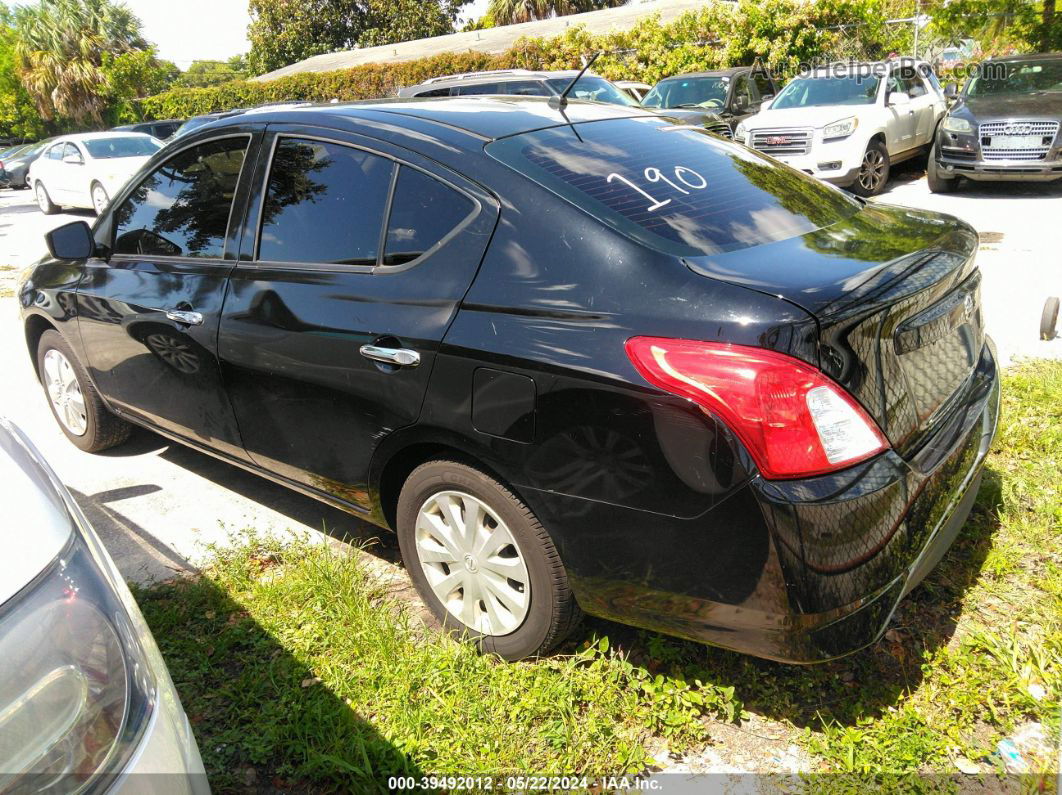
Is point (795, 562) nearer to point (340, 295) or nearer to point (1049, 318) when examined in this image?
point (340, 295)

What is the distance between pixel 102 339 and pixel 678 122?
2907 mm

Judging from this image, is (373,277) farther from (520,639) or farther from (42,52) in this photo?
(42,52)

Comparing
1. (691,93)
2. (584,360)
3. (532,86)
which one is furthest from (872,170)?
(584,360)

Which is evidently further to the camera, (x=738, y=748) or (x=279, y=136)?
(x=279, y=136)

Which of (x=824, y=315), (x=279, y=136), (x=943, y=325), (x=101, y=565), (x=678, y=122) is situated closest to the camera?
(x=101, y=565)

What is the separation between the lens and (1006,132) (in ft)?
35.7

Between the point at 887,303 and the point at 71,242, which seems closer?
the point at 887,303

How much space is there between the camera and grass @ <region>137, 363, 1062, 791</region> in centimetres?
246

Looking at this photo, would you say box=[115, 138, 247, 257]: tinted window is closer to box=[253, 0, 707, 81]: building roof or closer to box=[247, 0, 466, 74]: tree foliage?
box=[253, 0, 707, 81]: building roof

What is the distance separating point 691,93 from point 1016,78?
521 cm

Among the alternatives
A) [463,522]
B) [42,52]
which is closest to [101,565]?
[463,522]

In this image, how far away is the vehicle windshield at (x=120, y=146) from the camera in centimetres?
1580

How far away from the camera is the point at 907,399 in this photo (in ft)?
7.89

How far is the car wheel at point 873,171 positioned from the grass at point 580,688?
934cm
